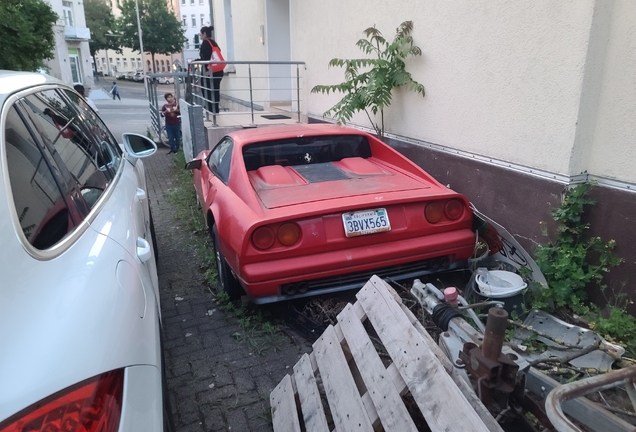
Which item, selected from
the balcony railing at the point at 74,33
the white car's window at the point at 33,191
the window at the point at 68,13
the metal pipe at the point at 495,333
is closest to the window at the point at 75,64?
the balcony railing at the point at 74,33

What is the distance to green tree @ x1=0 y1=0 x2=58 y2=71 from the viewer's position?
1014cm

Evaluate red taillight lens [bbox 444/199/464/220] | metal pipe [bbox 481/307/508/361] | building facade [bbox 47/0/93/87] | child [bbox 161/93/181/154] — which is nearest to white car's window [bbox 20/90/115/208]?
metal pipe [bbox 481/307/508/361]

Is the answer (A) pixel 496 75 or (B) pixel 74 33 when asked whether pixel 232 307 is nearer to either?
(A) pixel 496 75

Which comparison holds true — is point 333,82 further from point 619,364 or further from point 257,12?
point 619,364

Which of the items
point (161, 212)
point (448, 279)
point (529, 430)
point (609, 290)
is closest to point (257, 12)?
point (161, 212)

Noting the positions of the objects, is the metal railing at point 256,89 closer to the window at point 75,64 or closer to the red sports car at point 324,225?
the red sports car at point 324,225

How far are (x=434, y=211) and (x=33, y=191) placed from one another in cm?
258

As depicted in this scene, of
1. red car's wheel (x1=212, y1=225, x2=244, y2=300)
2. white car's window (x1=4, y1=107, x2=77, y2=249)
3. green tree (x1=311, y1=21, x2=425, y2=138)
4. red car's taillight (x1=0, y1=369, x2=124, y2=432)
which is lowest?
red car's wheel (x1=212, y1=225, x2=244, y2=300)

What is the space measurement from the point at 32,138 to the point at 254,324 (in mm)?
2090

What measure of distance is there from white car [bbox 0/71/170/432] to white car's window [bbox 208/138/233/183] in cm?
177

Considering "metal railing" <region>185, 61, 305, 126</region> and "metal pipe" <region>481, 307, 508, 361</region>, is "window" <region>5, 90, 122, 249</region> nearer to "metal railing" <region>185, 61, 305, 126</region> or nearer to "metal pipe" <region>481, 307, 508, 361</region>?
"metal pipe" <region>481, 307, 508, 361</region>

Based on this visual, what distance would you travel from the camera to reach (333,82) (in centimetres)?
750

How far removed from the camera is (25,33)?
10.3 metres

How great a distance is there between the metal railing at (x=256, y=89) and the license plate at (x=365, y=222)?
199 inches
